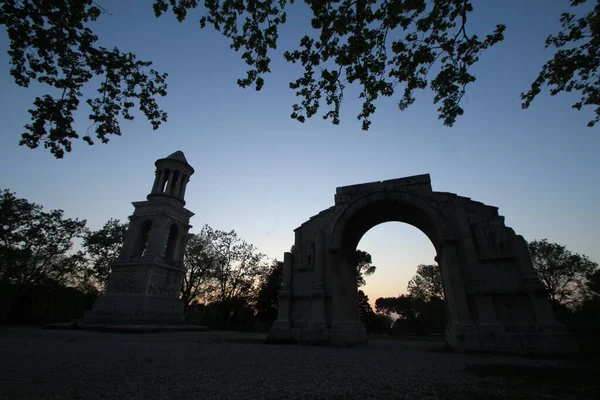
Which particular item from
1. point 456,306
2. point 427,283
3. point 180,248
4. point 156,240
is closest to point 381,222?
point 456,306

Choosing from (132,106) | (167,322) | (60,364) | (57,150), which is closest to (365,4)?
(132,106)

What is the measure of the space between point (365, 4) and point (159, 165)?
25.2m

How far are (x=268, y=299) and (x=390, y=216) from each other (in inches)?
981

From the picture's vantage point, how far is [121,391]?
173 inches

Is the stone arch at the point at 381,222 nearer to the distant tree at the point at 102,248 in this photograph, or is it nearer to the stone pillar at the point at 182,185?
the stone pillar at the point at 182,185

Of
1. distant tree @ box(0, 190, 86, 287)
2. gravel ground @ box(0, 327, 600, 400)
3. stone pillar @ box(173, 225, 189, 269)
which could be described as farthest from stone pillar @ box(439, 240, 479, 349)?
distant tree @ box(0, 190, 86, 287)

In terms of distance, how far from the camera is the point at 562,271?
31375mm

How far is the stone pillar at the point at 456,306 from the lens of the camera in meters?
11.3

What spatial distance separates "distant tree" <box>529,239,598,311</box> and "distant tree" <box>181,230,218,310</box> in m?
39.0

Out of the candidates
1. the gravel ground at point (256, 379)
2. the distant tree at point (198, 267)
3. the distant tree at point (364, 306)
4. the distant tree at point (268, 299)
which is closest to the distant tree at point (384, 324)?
the distant tree at point (364, 306)

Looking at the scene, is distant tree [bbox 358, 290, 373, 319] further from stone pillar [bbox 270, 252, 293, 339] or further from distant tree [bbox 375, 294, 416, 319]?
stone pillar [bbox 270, 252, 293, 339]

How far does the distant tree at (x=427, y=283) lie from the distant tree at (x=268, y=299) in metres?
23.8

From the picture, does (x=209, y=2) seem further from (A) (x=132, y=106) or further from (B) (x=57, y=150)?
(B) (x=57, y=150)

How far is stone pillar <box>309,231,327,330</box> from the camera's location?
13672mm
